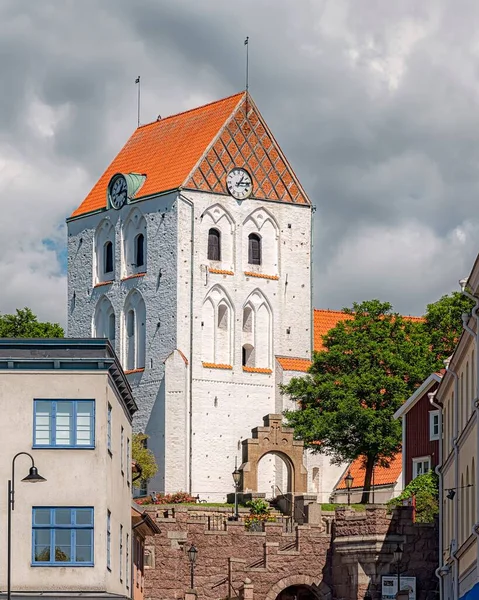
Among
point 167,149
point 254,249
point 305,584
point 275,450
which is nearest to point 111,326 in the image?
point 254,249

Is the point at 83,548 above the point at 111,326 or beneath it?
beneath

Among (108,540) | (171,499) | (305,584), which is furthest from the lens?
Answer: (171,499)

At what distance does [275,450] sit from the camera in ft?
322

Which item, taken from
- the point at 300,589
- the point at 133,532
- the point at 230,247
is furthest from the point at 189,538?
the point at 230,247

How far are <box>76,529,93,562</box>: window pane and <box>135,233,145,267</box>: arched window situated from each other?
66.7m

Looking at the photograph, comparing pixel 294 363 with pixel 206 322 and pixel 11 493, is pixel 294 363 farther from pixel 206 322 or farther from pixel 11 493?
pixel 11 493

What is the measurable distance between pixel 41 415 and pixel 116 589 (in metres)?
5.42

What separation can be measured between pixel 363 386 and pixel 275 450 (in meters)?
5.68

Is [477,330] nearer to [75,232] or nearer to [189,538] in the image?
[189,538]

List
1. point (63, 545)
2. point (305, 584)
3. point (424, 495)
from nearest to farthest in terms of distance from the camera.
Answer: point (63, 545) < point (305, 584) < point (424, 495)

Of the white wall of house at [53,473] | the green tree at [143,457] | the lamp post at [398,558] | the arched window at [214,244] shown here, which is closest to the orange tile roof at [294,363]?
the arched window at [214,244]

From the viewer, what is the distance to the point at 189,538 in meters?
77.5

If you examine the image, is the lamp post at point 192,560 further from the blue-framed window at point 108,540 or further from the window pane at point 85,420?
the window pane at point 85,420

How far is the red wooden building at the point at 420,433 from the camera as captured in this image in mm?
83875
